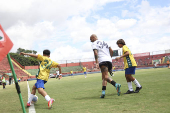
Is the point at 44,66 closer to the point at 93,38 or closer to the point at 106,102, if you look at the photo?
the point at 93,38

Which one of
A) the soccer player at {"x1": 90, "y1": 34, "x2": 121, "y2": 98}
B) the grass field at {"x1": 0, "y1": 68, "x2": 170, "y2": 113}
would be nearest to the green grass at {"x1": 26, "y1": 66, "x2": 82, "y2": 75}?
the grass field at {"x1": 0, "y1": 68, "x2": 170, "y2": 113}

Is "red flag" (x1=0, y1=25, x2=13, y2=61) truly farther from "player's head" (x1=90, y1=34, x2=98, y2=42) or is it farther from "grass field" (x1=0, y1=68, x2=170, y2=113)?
"player's head" (x1=90, y1=34, x2=98, y2=42)

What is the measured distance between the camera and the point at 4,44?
3.07 metres

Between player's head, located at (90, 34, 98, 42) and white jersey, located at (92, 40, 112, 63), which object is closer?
white jersey, located at (92, 40, 112, 63)

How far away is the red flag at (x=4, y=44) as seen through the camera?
3028 millimetres

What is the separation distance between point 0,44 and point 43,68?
7.20ft

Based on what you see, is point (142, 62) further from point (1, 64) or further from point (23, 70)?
point (1, 64)

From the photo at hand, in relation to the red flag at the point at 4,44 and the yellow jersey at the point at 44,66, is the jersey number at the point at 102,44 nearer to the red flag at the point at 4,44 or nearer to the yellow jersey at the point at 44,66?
the yellow jersey at the point at 44,66

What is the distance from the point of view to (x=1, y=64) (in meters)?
55.5

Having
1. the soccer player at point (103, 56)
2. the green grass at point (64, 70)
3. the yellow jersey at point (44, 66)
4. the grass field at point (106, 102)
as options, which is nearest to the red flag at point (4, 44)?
the grass field at point (106, 102)

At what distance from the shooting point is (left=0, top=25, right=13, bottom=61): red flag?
3028mm

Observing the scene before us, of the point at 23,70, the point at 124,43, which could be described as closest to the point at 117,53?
the point at 23,70

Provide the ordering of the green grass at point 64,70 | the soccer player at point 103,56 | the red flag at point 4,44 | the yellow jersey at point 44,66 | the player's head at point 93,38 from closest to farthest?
the red flag at point 4,44
the yellow jersey at point 44,66
the soccer player at point 103,56
the player's head at point 93,38
the green grass at point 64,70

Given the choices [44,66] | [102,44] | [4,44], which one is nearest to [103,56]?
[102,44]
